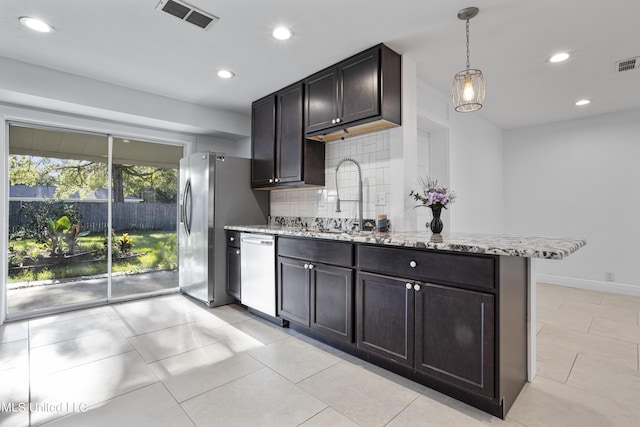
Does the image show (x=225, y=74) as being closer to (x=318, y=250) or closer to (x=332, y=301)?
(x=318, y=250)

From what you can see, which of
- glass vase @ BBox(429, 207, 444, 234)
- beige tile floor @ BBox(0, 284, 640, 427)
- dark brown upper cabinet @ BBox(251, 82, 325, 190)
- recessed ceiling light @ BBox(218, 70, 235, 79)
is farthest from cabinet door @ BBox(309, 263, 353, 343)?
recessed ceiling light @ BBox(218, 70, 235, 79)

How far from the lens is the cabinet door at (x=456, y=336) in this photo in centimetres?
166

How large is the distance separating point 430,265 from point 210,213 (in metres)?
2.66

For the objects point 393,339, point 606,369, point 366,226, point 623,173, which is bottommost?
point 606,369

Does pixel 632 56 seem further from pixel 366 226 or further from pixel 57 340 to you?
pixel 57 340

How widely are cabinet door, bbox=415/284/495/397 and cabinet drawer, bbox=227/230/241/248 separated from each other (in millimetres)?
2261

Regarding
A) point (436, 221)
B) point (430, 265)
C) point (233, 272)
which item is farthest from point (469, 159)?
point (233, 272)

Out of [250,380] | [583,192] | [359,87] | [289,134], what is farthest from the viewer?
[583,192]

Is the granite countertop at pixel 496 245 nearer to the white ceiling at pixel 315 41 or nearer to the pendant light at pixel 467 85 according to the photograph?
the pendant light at pixel 467 85

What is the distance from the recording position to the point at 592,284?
4492 mm

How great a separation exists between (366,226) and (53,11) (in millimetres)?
2828

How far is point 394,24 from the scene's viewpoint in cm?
230

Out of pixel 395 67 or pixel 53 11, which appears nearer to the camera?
pixel 53 11

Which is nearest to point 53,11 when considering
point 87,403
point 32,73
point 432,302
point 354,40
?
point 32,73
